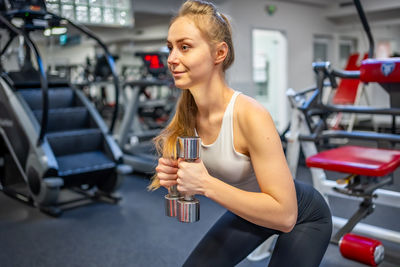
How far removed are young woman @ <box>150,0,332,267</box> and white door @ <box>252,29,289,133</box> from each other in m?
7.07

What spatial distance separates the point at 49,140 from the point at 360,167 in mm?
2484

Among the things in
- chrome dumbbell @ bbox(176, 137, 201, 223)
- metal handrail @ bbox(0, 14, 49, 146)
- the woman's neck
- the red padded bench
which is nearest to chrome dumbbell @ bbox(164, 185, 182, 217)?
chrome dumbbell @ bbox(176, 137, 201, 223)

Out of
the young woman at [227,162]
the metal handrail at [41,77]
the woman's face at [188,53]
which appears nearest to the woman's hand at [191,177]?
the young woman at [227,162]

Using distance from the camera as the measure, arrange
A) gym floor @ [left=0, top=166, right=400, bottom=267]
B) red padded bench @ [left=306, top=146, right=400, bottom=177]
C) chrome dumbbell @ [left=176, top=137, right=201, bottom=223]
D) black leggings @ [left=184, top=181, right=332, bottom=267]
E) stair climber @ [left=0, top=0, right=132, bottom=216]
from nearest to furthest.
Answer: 1. chrome dumbbell @ [left=176, top=137, right=201, bottom=223]
2. black leggings @ [left=184, top=181, right=332, bottom=267]
3. red padded bench @ [left=306, top=146, right=400, bottom=177]
4. gym floor @ [left=0, top=166, right=400, bottom=267]
5. stair climber @ [left=0, top=0, right=132, bottom=216]

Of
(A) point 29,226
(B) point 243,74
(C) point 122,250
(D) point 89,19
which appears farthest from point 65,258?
(B) point 243,74

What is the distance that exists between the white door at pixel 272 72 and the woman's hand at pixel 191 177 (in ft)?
24.0

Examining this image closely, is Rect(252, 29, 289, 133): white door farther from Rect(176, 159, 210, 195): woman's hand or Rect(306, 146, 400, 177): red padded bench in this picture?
Rect(176, 159, 210, 195): woman's hand

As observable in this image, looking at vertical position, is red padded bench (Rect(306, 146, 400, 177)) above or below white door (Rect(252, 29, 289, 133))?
below

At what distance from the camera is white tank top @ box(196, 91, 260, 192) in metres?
1.11

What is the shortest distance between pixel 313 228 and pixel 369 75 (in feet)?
3.94

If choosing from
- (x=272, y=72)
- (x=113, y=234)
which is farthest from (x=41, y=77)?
(x=272, y=72)

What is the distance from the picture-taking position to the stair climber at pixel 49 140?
3135 millimetres

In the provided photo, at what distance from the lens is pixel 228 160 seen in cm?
112

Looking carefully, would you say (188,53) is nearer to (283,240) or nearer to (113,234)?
(283,240)
